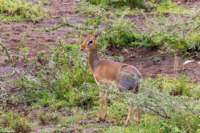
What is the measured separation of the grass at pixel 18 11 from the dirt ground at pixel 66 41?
0.16 meters

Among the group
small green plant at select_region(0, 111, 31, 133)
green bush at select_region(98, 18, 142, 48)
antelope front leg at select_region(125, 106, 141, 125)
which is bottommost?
small green plant at select_region(0, 111, 31, 133)

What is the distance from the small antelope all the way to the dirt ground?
1.88 m

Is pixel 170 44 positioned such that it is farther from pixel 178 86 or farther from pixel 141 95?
pixel 141 95

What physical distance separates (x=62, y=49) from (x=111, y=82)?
211 cm

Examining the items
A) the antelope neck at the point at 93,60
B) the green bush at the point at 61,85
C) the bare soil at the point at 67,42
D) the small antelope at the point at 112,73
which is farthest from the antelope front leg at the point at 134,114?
the bare soil at the point at 67,42

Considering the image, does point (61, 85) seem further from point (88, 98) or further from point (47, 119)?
point (47, 119)

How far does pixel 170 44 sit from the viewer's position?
38.3 ft

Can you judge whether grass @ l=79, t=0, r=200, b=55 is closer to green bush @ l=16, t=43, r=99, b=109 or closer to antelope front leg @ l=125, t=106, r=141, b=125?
green bush @ l=16, t=43, r=99, b=109

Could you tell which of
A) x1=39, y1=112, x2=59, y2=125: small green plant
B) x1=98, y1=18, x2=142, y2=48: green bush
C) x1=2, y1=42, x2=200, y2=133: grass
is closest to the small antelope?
x1=2, y1=42, x2=200, y2=133: grass

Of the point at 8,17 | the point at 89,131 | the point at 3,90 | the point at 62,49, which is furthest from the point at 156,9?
the point at 89,131

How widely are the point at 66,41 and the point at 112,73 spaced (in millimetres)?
3780

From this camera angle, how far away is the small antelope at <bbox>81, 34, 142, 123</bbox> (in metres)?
8.31

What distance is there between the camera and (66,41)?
12203 millimetres

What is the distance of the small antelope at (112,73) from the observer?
8.31 m
